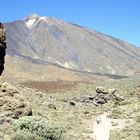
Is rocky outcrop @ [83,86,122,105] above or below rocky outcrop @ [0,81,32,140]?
above

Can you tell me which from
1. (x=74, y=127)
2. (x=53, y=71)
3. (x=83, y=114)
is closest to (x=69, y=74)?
(x=53, y=71)

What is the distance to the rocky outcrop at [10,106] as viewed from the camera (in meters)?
21.6

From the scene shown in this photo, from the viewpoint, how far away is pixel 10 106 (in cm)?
2247

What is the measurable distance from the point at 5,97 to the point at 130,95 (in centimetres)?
3347

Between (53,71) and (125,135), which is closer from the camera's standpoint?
(125,135)

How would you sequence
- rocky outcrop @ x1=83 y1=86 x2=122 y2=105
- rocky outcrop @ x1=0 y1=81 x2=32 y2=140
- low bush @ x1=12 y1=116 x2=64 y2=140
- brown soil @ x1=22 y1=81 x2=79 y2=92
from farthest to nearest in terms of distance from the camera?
brown soil @ x1=22 y1=81 x2=79 y2=92 → rocky outcrop @ x1=83 y1=86 x2=122 y2=105 → rocky outcrop @ x1=0 y1=81 x2=32 y2=140 → low bush @ x1=12 y1=116 x2=64 y2=140

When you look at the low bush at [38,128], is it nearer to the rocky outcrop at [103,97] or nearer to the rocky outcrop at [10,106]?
the rocky outcrop at [10,106]

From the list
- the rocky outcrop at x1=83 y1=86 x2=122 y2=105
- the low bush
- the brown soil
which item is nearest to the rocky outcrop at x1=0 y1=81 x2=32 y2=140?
the low bush

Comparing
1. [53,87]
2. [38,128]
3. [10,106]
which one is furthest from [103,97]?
[53,87]

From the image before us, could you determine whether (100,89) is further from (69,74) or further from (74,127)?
(69,74)

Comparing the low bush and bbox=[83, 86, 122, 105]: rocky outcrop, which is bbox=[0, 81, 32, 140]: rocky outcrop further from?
bbox=[83, 86, 122, 105]: rocky outcrop

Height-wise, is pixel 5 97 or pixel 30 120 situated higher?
pixel 5 97

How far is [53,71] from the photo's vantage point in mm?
139125

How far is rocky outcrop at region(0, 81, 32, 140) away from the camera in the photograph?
852 inches
